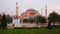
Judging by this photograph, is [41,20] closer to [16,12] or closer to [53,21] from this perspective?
[53,21]

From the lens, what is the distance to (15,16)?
24094mm

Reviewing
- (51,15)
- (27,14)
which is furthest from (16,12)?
(27,14)

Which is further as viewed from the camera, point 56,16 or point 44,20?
point 44,20

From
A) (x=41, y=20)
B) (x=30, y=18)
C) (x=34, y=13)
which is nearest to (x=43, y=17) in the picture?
(x=41, y=20)

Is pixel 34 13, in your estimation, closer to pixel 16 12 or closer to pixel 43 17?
pixel 43 17

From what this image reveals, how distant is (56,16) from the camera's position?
80.8 ft

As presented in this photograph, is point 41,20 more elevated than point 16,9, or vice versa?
point 16,9

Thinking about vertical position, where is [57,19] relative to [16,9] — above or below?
below

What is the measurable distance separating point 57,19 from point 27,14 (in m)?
10.1

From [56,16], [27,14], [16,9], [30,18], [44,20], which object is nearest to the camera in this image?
[16,9]

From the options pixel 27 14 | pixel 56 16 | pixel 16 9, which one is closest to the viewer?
pixel 16 9

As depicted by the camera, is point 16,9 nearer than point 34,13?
Yes

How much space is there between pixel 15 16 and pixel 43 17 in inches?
259

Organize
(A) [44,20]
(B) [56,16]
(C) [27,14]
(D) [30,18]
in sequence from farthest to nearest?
(C) [27,14], (D) [30,18], (A) [44,20], (B) [56,16]
